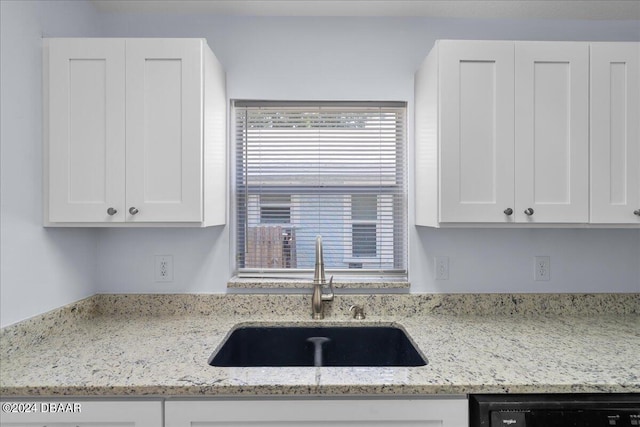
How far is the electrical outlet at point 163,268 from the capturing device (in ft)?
6.43

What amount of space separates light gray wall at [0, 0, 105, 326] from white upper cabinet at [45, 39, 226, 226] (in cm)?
5

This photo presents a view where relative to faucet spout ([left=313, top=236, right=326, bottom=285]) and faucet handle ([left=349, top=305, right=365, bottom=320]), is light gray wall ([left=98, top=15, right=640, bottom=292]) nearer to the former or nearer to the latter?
faucet handle ([left=349, top=305, right=365, bottom=320])

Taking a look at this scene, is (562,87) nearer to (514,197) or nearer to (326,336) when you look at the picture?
(514,197)

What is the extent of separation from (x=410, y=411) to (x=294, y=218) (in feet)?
3.63

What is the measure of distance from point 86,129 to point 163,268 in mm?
742

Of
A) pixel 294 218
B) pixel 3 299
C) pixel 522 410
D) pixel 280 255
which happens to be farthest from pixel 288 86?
pixel 522 410

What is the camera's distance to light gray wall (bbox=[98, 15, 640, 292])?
1.98 meters

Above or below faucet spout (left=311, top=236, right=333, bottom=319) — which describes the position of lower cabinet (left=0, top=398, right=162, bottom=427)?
below

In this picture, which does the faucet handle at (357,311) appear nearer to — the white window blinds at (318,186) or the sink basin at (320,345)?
the sink basin at (320,345)

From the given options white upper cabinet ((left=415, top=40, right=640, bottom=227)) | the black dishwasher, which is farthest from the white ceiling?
the black dishwasher

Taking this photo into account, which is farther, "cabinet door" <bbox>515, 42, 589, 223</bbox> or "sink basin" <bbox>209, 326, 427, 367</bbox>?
"sink basin" <bbox>209, 326, 427, 367</bbox>

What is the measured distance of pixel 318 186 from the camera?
205 cm

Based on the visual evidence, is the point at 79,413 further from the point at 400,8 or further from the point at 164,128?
the point at 400,8

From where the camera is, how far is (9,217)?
1418 mm
